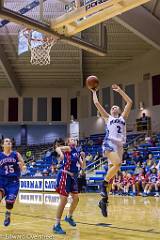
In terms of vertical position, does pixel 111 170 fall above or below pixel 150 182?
above

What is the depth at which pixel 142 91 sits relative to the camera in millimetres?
24641

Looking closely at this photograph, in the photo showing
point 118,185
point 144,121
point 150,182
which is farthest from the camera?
point 144,121

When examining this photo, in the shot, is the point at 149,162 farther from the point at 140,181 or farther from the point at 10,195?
the point at 10,195

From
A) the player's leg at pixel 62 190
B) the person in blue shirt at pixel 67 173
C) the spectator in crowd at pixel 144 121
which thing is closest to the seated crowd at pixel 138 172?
the spectator in crowd at pixel 144 121

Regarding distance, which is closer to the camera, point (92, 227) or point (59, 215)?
point (59, 215)

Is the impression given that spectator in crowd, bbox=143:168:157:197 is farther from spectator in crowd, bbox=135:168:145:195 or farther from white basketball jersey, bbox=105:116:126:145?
white basketball jersey, bbox=105:116:126:145

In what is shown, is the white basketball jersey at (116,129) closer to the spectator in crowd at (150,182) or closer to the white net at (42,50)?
the white net at (42,50)

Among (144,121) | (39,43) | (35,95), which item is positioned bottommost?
(144,121)

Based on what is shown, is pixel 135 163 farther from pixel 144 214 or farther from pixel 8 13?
pixel 8 13

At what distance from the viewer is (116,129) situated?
5895 millimetres

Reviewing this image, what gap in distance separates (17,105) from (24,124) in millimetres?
1751

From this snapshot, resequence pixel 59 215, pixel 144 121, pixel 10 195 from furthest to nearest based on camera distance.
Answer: pixel 144 121 < pixel 10 195 < pixel 59 215

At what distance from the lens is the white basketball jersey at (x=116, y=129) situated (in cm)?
588

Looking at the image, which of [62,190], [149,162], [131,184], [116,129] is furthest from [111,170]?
[149,162]
